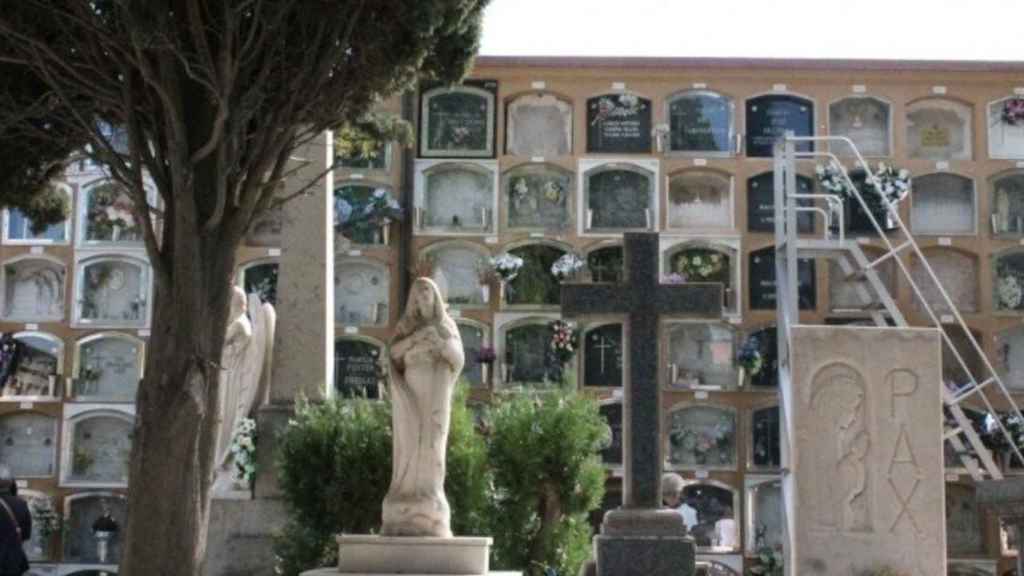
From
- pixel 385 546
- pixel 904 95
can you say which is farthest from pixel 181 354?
pixel 904 95

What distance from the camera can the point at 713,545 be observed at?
2055cm

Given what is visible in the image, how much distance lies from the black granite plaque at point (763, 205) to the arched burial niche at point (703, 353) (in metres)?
1.63

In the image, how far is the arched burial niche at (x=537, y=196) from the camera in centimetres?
2198

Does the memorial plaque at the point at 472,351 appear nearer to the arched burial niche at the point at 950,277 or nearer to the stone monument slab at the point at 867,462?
the arched burial niche at the point at 950,277

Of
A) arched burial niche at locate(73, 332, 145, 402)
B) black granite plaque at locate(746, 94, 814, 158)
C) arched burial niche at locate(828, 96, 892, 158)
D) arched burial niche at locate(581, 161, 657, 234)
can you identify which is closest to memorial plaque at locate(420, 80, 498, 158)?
arched burial niche at locate(581, 161, 657, 234)

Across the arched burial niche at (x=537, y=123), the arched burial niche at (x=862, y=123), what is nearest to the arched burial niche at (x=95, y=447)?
the arched burial niche at (x=537, y=123)

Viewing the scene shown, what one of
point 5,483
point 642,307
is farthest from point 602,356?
point 5,483

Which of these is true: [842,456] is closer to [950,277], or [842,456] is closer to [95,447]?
[950,277]

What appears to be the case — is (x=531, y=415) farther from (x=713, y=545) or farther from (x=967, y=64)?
(x=967, y=64)

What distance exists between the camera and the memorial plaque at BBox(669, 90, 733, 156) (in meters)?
22.0

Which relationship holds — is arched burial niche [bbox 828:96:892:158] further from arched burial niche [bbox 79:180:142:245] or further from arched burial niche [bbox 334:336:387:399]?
arched burial niche [bbox 79:180:142:245]

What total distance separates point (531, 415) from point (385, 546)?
3342 millimetres

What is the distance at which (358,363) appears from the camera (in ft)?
70.1

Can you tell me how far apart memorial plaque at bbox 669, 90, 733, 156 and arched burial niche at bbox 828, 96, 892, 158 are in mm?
1599
